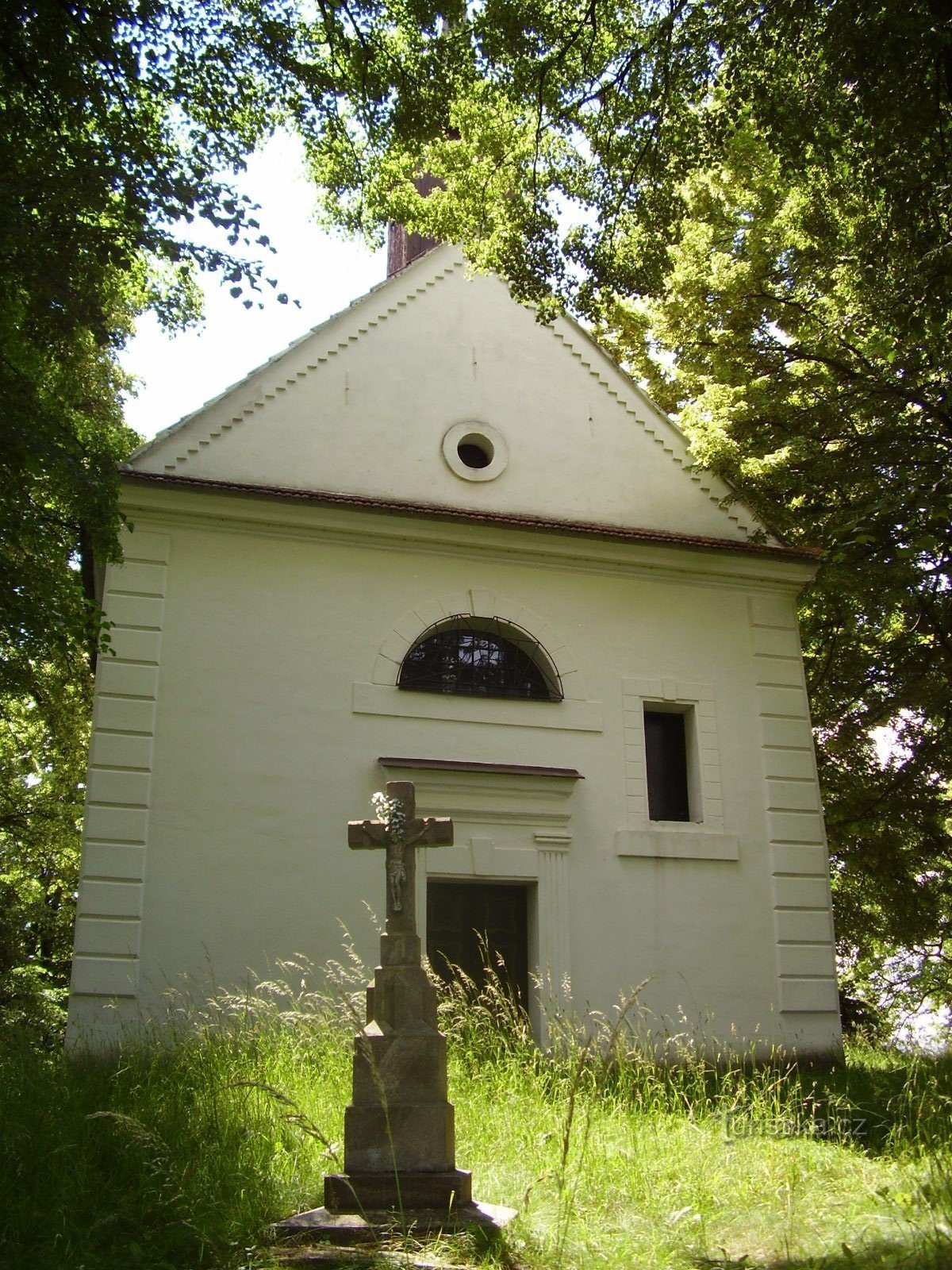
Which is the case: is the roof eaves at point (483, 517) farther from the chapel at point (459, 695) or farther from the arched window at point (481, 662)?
the arched window at point (481, 662)

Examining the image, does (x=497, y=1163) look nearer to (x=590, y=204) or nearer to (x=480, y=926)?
(x=480, y=926)

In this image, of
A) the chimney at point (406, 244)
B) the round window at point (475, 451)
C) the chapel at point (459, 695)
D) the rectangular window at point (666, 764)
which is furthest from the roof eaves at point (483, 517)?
the chimney at point (406, 244)

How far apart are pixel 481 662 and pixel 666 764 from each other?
2.40 metres

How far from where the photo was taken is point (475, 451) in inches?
516

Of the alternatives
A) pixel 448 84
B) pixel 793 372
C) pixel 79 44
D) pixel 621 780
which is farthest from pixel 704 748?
pixel 79 44

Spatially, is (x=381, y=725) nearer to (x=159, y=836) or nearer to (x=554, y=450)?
(x=159, y=836)

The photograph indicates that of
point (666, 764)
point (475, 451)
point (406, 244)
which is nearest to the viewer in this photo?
point (666, 764)

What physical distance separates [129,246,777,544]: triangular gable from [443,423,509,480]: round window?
0.9 inches

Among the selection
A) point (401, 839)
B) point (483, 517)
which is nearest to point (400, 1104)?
point (401, 839)

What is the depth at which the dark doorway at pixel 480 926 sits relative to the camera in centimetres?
1117

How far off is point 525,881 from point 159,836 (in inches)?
144

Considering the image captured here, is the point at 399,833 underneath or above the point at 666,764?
underneath

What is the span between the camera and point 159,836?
10430 millimetres

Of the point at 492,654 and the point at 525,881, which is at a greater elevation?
the point at 492,654
